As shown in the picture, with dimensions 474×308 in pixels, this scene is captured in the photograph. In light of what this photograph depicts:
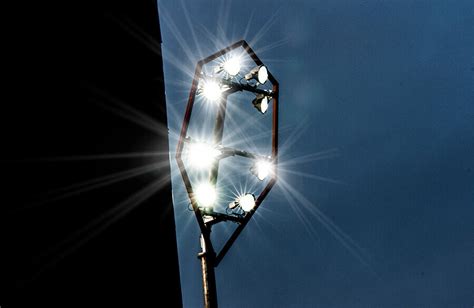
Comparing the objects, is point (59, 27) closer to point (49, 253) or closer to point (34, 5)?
point (34, 5)

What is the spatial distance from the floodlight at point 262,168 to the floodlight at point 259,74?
1747 mm

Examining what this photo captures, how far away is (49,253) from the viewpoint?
7.05ft

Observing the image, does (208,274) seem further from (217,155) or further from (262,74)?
(262,74)

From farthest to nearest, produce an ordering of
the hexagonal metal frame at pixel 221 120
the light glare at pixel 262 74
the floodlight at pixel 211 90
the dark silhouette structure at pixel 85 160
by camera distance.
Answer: the light glare at pixel 262 74, the floodlight at pixel 211 90, the hexagonal metal frame at pixel 221 120, the dark silhouette structure at pixel 85 160

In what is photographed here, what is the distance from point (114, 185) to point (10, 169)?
3.03 feet

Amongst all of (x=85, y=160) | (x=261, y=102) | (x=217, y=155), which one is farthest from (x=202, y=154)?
(x=85, y=160)

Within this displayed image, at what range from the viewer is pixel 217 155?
659cm

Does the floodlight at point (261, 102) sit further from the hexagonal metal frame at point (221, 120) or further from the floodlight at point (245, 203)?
the floodlight at point (245, 203)

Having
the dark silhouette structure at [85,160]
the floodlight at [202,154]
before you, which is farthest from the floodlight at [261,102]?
the dark silhouette structure at [85,160]

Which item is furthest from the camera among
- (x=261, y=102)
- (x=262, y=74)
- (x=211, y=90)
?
(x=261, y=102)

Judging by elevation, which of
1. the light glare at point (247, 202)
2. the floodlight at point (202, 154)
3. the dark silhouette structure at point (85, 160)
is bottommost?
the dark silhouette structure at point (85, 160)

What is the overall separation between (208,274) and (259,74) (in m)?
4.18

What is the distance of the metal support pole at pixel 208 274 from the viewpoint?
5.15 meters

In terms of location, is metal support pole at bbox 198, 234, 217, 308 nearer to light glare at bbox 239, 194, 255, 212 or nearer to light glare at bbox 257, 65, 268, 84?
light glare at bbox 239, 194, 255, 212
